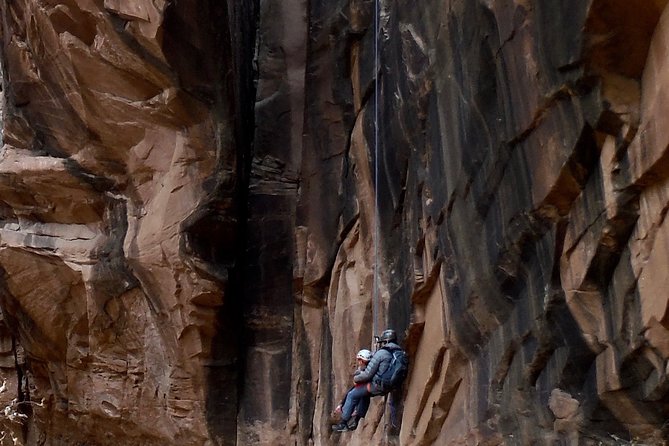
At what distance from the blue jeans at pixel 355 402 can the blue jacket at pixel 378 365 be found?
382 millimetres

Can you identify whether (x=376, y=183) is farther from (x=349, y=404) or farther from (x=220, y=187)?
(x=220, y=187)

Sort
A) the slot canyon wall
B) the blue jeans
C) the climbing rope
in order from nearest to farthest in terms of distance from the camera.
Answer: the slot canyon wall < the blue jeans < the climbing rope

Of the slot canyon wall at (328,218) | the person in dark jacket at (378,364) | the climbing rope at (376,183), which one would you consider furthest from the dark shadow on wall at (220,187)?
the person in dark jacket at (378,364)

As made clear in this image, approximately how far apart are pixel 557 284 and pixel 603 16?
70.5 inches

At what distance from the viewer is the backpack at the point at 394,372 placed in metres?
8.09

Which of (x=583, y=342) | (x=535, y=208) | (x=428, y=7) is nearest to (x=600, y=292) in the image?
(x=583, y=342)

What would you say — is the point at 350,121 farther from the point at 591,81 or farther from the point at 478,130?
the point at 591,81

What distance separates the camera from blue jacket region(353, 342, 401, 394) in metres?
8.05

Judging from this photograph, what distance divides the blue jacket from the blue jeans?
382 millimetres

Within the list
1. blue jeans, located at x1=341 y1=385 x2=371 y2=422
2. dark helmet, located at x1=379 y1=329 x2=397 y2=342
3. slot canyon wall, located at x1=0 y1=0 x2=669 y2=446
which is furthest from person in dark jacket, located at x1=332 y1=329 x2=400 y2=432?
slot canyon wall, located at x1=0 y1=0 x2=669 y2=446

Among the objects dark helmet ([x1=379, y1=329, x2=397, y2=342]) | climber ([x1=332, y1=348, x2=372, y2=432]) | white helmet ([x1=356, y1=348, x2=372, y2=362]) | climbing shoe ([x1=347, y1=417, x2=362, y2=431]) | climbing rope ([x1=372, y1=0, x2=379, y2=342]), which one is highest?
climbing rope ([x1=372, y1=0, x2=379, y2=342])

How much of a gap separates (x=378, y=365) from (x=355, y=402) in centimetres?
65

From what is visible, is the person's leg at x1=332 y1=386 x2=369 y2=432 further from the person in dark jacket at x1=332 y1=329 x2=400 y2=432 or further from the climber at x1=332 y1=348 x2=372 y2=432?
the person in dark jacket at x1=332 y1=329 x2=400 y2=432

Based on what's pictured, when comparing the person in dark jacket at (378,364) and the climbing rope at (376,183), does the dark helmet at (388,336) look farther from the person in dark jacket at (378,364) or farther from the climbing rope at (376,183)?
the climbing rope at (376,183)
